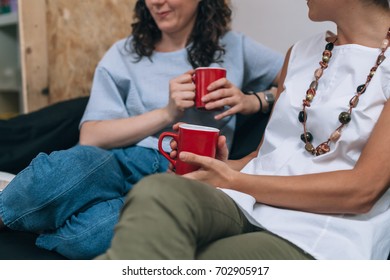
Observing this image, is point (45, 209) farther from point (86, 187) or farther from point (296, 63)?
point (296, 63)

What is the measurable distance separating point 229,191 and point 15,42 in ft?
7.10

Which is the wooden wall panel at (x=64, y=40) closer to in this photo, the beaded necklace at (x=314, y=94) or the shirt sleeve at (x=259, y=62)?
the shirt sleeve at (x=259, y=62)

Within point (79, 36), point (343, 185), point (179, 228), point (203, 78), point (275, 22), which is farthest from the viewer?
point (79, 36)

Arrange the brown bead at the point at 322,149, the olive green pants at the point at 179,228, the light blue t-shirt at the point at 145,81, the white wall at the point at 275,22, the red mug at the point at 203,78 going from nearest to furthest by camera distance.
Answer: the olive green pants at the point at 179,228 → the brown bead at the point at 322,149 → the red mug at the point at 203,78 → the light blue t-shirt at the point at 145,81 → the white wall at the point at 275,22

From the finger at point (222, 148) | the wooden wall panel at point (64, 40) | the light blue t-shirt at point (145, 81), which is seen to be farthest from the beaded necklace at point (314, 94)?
the wooden wall panel at point (64, 40)

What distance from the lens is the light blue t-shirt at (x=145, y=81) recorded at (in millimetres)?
1410

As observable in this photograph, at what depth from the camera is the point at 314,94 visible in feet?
3.50

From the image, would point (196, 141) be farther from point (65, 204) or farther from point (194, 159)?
point (65, 204)

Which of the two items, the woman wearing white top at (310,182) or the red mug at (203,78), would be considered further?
the red mug at (203,78)

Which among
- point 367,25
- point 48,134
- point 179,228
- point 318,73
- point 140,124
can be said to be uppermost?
point 367,25

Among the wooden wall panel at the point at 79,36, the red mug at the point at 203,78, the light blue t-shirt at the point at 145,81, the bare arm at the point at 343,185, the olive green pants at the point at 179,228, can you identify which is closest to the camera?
the olive green pants at the point at 179,228

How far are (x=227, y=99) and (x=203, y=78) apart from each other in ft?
0.31

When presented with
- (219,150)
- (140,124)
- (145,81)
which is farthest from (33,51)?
(219,150)
